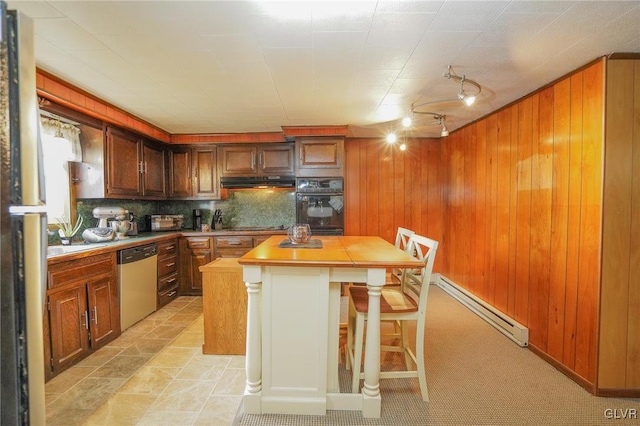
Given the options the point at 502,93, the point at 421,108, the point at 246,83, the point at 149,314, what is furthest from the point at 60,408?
the point at 502,93

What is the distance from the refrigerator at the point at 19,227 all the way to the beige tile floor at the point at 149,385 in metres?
1.09

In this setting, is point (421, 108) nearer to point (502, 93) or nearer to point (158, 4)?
point (502, 93)

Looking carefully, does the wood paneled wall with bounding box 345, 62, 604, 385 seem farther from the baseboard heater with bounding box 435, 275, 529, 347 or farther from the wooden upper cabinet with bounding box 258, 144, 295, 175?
the wooden upper cabinet with bounding box 258, 144, 295, 175

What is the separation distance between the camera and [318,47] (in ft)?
5.82

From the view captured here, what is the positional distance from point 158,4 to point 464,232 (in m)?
3.81

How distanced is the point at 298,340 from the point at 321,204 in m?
2.33

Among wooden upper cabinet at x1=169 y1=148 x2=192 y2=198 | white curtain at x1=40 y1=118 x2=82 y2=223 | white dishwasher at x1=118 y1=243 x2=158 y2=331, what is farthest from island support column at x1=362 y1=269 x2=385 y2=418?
wooden upper cabinet at x1=169 y1=148 x2=192 y2=198

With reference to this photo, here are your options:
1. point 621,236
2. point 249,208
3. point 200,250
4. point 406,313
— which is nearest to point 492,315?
point 621,236

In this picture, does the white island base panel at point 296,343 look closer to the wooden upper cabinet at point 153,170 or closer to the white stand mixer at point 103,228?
the white stand mixer at point 103,228

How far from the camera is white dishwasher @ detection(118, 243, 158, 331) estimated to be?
2.76 m

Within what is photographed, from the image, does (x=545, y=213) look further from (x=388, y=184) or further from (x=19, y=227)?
(x=19, y=227)

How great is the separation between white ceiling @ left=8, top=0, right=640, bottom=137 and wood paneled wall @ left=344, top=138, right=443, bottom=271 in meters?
1.50

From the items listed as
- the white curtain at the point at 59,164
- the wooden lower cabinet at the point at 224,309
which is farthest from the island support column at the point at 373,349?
the white curtain at the point at 59,164

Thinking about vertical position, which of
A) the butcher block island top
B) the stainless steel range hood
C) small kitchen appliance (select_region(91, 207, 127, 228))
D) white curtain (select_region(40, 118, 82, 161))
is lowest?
the butcher block island top
